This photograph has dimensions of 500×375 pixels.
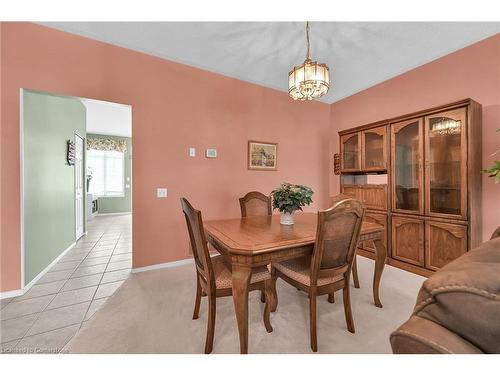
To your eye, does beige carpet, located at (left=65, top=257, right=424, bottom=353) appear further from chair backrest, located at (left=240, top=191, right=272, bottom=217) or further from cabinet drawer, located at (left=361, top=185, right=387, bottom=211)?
cabinet drawer, located at (left=361, top=185, right=387, bottom=211)

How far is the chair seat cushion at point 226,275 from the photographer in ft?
4.61

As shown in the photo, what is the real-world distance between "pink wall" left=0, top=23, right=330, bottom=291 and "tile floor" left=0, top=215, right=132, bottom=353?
0.29m

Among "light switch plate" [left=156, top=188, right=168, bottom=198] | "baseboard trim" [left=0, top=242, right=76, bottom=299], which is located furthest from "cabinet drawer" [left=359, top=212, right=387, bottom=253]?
"baseboard trim" [left=0, top=242, right=76, bottom=299]

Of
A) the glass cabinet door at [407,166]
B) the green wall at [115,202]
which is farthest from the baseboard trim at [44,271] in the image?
the glass cabinet door at [407,166]

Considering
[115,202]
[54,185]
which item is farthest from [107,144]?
[54,185]

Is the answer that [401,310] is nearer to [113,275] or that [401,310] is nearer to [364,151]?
[364,151]

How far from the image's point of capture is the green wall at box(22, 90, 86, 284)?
2164 mm

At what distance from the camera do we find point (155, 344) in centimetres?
142

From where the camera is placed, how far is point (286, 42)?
231 cm

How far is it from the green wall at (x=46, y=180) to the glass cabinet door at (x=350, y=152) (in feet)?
13.3

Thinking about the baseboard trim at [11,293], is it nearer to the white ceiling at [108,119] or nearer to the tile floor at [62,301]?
the tile floor at [62,301]

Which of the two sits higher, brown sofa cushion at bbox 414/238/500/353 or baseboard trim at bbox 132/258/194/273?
brown sofa cushion at bbox 414/238/500/353
